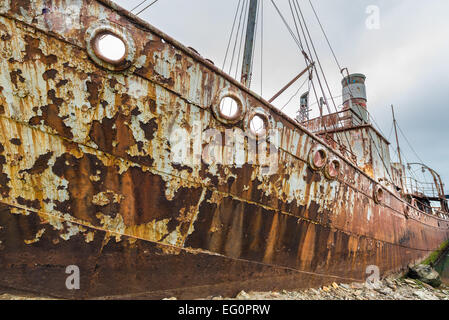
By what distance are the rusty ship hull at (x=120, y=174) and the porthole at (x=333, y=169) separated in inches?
37.2

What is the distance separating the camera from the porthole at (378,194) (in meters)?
4.78

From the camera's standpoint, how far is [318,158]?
3217 mm

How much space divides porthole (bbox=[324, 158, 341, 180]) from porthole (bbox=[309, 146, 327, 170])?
160 millimetres

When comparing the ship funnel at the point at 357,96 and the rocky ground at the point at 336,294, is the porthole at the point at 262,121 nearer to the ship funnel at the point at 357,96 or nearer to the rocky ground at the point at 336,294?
the rocky ground at the point at 336,294

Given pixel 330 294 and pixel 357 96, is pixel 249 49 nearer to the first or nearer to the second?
pixel 330 294

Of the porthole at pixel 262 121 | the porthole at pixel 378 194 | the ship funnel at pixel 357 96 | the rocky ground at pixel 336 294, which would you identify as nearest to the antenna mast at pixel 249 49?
the porthole at pixel 262 121

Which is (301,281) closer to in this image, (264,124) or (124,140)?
(264,124)

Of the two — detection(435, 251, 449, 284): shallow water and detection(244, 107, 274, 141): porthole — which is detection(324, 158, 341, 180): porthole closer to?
detection(244, 107, 274, 141): porthole

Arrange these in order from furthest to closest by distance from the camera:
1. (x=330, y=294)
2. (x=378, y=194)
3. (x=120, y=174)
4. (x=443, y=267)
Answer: (x=443, y=267) < (x=378, y=194) < (x=330, y=294) < (x=120, y=174)

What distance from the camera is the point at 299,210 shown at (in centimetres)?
301

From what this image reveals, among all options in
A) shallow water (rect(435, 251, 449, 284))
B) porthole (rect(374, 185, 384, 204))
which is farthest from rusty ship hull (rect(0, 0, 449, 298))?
shallow water (rect(435, 251, 449, 284))

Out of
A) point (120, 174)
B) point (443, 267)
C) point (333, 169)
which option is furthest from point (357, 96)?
point (120, 174)

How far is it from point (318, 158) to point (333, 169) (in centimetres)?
47
